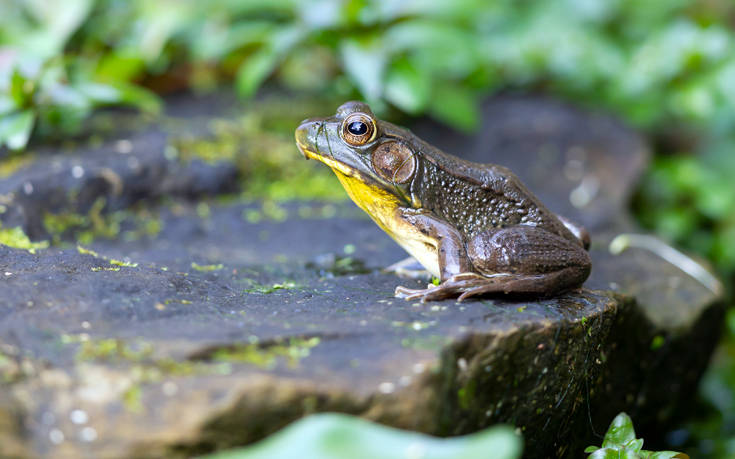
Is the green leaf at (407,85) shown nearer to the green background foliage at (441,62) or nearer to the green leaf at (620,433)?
the green background foliage at (441,62)

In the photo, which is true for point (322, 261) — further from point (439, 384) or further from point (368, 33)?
point (368, 33)

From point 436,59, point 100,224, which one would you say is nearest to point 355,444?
point 100,224

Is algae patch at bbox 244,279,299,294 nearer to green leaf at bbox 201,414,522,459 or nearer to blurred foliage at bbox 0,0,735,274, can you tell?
green leaf at bbox 201,414,522,459

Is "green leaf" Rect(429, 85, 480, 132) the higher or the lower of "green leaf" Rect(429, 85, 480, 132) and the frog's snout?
the higher

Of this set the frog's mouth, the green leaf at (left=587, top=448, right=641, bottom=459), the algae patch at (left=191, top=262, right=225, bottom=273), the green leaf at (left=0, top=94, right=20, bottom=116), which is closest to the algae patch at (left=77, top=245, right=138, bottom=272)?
the algae patch at (left=191, top=262, right=225, bottom=273)

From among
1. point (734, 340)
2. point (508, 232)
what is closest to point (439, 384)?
point (508, 232)

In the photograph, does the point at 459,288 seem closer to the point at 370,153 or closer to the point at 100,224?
the point at 370,153
